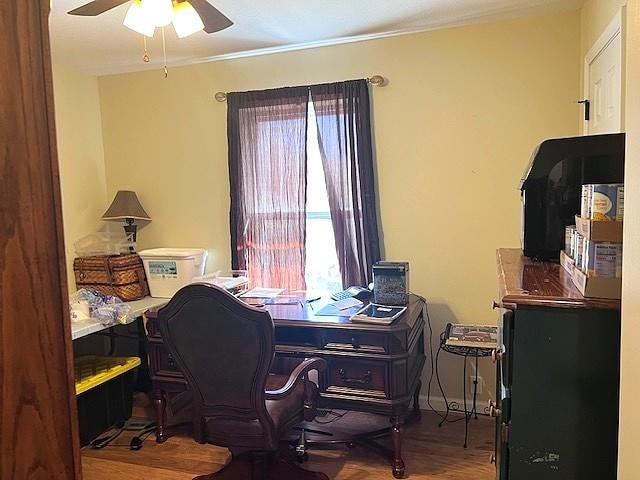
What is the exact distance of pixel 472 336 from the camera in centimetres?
271

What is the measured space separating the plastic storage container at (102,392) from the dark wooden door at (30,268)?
235 centimetres

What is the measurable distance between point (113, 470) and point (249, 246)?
1.46 m

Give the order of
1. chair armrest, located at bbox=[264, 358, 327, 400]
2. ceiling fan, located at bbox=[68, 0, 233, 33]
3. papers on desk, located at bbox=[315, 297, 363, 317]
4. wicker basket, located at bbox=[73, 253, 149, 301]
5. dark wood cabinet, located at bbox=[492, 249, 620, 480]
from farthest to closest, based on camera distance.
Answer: wicker basket, located at bbox=[73, 253, 149, 301], papers on desk, located at bbox=[315, 297, 363, 317], chair armrest, located at bbox=[264, 358, 327, 400], ceiling fan, located at bbox=[68, 0, 233, 33], dark wood cabinet, located at bbox=[492, 249, 620, 480]

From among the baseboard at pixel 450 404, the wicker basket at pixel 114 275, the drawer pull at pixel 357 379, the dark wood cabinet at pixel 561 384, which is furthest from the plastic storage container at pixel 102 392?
the dark wood cabinet at pixel 561 384

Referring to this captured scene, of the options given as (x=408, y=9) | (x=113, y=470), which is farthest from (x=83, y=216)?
(x=408, y=9)

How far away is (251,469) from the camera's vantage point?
7.84ft

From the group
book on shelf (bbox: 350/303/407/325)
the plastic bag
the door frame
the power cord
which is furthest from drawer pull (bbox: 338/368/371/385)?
the door frame

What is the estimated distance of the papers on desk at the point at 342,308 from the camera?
264 cm

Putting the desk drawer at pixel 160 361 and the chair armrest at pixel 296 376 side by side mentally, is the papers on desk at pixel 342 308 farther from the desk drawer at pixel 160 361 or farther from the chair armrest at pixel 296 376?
the desk drawer at pixel 160 361

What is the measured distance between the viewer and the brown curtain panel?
3215mm

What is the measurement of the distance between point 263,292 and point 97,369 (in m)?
1.03

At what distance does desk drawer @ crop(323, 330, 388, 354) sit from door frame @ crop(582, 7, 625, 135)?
1.30 m

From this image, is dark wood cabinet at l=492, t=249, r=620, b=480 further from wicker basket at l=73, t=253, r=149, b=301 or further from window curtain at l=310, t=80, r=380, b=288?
wicker basket at l=73, t=253, r=149, b=301

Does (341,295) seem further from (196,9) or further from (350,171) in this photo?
(196,9)
